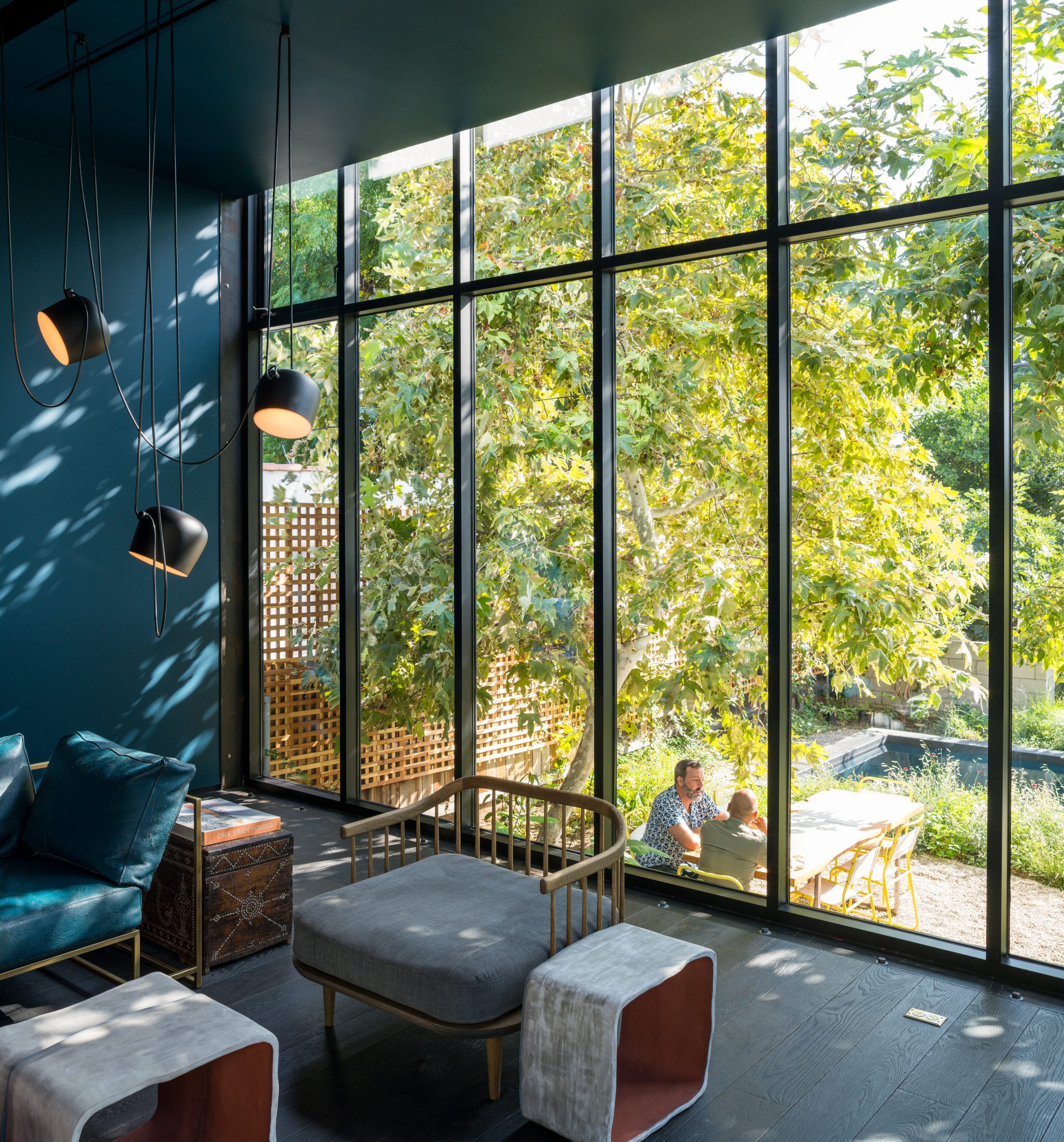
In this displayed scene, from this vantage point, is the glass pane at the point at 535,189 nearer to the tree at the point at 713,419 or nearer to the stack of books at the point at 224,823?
the tree at the point at 713,419

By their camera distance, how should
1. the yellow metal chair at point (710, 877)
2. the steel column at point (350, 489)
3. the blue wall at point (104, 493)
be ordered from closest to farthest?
the yellow metal chair at point (710, 877), the blue wall at point (104, 493), the steel column at point (350, 489)

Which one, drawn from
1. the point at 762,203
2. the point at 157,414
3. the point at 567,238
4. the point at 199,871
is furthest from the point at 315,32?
the point at 199,871

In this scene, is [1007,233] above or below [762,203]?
below

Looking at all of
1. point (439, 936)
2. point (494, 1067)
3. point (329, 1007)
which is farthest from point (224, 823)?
point (494, 1067)

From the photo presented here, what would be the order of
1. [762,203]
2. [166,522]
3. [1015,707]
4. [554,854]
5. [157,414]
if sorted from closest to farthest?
[166,522] < [1015,707] < [762,203] < [554,854] < [157,414]

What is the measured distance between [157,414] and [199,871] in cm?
286

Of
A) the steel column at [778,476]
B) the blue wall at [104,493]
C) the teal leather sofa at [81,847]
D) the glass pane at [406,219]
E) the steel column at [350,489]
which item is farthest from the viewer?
the steel column at [350,489]

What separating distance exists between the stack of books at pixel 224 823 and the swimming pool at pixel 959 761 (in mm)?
2169

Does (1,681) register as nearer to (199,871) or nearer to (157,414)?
(157,414)

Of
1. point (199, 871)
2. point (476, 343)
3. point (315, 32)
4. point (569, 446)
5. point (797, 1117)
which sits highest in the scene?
point (315, 32)

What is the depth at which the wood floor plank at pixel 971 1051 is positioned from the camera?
264 centimetres

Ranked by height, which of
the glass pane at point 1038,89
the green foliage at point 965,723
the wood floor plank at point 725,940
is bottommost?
the wood floor plank at point 725,940

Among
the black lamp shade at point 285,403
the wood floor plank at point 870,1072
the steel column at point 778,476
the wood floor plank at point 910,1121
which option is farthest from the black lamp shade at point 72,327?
the wood floor plank at point 910,1121

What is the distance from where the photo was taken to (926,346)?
3.46 m
